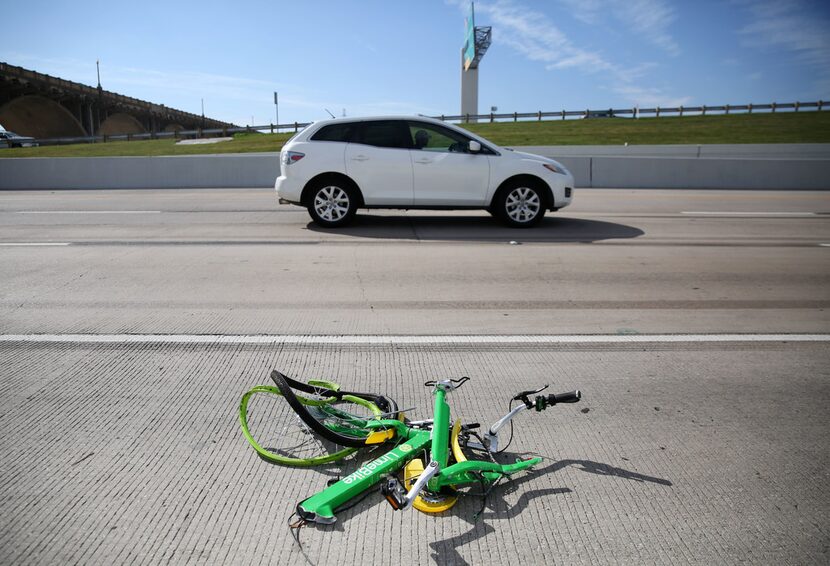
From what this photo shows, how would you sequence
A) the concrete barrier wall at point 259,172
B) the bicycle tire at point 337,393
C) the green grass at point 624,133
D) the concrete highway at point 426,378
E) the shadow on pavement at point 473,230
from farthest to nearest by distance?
the green grass at point 624,133
the concrete barrier wall at point 259,172
the shadow on pavement at point 473,230
the bicycle tire at point 337,393
the concrete highway at point 426,378

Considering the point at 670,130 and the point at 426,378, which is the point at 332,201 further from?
the point at 670,130

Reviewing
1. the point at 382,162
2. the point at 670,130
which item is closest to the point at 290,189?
the point at 382,162

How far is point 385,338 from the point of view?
4875 mm

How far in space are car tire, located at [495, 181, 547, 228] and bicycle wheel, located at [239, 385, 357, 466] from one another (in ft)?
A: 24.1

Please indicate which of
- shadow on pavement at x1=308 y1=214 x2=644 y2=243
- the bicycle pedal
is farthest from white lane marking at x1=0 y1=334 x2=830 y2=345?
shadow on pavement at x1=308 y1=214 x2=644 y2=243

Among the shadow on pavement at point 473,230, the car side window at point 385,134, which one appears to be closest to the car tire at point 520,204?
the shadow on pavement at point 473,230

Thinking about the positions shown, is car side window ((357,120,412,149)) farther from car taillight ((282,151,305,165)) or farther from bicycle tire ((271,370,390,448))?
bicycle tire ((271,370,390,448))

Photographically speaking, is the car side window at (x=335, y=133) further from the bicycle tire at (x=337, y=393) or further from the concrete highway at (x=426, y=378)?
the bicycle tire at (x=337, y=393)

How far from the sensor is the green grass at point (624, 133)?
3691cm

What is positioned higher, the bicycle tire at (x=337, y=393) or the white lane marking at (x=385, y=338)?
the bicycle tire at (x=337, y=393)

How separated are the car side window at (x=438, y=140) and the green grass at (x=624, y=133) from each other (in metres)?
24.5

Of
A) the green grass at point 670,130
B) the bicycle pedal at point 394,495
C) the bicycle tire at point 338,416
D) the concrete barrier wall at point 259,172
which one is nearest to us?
the bicycle pedal at point 394,495

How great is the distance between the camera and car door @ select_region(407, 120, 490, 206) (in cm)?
1013

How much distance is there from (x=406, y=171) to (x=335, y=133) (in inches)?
53.1
